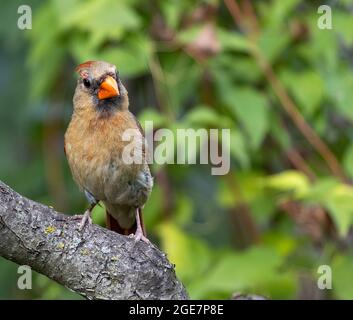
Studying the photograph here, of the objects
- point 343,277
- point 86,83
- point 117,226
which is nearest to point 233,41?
point 86,83

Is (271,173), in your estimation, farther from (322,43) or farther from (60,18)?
(60,18)

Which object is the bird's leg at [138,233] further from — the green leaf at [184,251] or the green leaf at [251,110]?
the green leaf at [251,110]

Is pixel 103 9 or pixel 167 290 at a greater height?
pixel 103 9

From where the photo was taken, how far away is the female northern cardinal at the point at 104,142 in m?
3.14

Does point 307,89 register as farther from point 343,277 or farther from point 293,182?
point 343,277

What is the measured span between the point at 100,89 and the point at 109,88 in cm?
9

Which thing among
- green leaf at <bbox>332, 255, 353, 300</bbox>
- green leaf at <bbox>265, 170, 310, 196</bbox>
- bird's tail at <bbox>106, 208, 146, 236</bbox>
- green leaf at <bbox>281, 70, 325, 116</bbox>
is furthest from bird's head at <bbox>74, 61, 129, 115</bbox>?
green leaf at <bbox>332, 255, 353, 300</bbox>

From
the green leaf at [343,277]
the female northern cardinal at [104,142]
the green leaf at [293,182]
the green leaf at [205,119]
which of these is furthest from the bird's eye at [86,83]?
the green leaf at [343,277]

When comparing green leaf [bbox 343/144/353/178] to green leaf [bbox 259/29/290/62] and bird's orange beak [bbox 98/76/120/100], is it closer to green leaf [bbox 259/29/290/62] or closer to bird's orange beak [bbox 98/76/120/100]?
green leaf [bbox 259/29/290/62]

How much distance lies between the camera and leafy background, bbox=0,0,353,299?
3.70 meters

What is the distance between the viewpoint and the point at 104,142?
315 centimetres

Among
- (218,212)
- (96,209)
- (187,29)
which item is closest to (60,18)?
(187,29)
